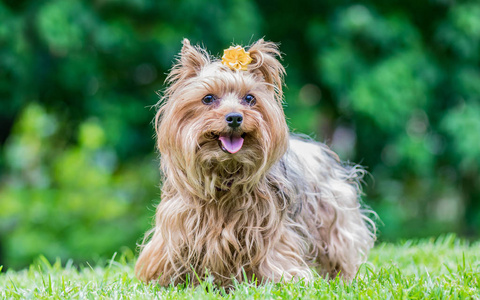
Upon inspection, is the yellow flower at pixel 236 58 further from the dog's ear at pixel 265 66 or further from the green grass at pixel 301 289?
the green grass at pixel 301 289

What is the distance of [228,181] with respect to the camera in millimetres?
4141

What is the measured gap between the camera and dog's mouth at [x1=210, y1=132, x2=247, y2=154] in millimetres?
3912

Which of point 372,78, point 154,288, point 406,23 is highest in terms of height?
point 406,23

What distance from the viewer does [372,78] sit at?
10.0 metres

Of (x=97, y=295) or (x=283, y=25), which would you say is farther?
(x=283, y=25)

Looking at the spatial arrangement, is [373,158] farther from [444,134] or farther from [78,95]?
[78,95]

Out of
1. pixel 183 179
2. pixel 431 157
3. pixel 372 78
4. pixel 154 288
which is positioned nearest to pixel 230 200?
pixel 183 179

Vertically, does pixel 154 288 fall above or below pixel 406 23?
below

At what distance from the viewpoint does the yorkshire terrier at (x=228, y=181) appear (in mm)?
3990

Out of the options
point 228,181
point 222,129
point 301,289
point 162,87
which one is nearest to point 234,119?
point 222,129

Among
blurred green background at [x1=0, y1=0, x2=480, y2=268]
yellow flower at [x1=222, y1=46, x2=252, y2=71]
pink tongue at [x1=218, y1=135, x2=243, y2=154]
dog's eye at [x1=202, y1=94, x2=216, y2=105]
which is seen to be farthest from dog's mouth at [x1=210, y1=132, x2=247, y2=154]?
blurred green background at [x1=0, y1=0, x2=480, y2=268]

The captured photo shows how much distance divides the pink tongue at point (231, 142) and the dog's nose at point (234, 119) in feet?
0.41

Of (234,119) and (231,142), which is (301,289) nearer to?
(231,142)

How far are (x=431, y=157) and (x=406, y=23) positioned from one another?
2411 mm
